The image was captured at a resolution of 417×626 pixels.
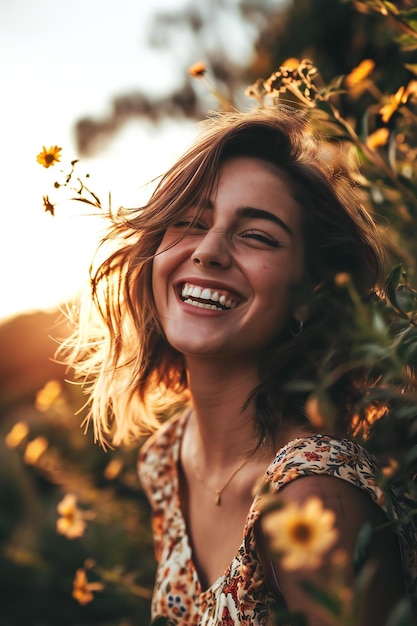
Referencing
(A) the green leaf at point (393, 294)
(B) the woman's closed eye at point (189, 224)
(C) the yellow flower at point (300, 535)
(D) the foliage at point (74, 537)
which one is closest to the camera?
(C) the yellow flower at point (300, 535)

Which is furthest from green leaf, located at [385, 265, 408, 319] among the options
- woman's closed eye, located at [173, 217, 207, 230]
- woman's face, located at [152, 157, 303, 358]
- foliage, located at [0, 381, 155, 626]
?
foliage, located at [0, 381, 155, 626]

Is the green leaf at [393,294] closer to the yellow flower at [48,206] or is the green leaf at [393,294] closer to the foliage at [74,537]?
the yellow flower at [48,206]

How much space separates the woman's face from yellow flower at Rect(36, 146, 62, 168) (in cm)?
43

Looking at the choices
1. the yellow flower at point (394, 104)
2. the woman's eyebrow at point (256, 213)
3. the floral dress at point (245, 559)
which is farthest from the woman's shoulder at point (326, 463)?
the yellow flower at point (394, 104)

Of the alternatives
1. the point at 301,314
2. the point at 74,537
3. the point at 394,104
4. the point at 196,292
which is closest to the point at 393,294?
the point at 394,104

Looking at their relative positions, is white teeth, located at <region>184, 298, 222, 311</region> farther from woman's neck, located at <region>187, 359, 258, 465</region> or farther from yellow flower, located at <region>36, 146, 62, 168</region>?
yellow flower, located at <region>36, 146, 62, 168</region>

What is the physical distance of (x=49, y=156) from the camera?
1208 millimetres

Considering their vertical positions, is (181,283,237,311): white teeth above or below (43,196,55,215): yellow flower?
below

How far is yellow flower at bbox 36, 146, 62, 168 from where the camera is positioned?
3.94ft

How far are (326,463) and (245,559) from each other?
264mm

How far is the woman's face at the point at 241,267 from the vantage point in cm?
154

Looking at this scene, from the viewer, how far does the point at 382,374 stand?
4.42 ft

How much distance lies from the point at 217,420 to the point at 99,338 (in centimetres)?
59

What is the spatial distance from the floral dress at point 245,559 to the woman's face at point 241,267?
302 mm
